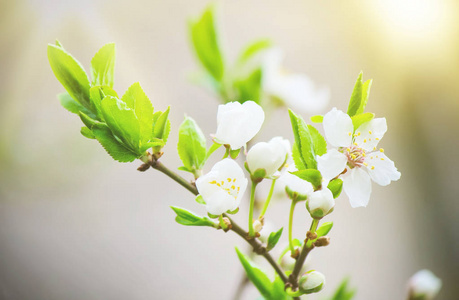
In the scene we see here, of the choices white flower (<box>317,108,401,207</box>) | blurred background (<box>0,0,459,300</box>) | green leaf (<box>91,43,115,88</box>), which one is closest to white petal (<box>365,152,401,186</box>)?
white flower (<box>317,108,401,207</box>)

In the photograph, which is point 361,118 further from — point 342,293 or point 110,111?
point 342,293

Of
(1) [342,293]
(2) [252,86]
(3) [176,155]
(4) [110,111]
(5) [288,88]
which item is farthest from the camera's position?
(3) [176,155]

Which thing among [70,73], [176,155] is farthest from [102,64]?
[176,155]

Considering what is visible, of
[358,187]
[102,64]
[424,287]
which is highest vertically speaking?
[102,64]

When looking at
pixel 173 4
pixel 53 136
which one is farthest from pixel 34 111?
pixel 173 4

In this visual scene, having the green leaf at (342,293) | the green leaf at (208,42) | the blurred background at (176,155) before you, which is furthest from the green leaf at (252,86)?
the blurred background at (176,155)

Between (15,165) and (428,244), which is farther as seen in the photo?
(428,244)

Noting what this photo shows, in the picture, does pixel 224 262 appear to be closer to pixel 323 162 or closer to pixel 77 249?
pixel 77 249
